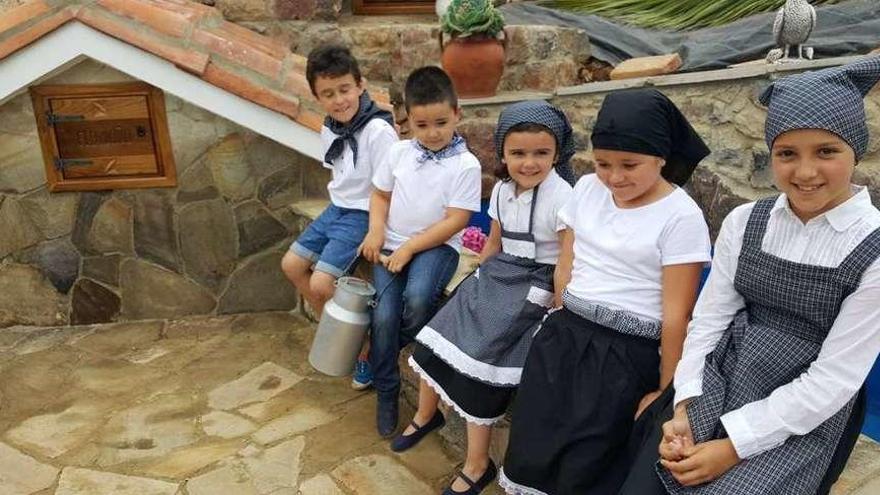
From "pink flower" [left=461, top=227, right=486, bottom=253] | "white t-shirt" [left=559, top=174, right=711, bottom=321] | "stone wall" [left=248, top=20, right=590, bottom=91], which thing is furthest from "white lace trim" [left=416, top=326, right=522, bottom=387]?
"stone wall" [left=248, top=20, right=590, bottom=91]

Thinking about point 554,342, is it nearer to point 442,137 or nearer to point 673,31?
point 442,137

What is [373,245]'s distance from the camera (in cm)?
280

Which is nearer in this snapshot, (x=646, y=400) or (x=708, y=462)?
(x=708, y=462)

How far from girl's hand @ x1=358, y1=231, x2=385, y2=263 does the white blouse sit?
1.59 m

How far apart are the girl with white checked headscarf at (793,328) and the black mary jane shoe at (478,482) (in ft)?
2.80

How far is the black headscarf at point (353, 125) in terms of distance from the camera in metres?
2.98

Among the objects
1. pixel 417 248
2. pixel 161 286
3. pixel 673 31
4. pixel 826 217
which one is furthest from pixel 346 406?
pixel 673 31

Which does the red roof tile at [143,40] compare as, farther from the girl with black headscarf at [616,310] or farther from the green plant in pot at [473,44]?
the girl with black headscarf at [616,310]

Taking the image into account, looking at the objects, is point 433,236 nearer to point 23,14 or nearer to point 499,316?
point 499,316

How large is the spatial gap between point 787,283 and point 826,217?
0.51 ft

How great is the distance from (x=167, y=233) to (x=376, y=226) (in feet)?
5.02

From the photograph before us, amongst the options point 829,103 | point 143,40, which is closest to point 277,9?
point 143,40

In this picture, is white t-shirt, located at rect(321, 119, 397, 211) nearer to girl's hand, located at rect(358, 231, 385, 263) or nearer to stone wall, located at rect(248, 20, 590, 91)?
girl's hand, located at rect(358, 231, 385, 263)

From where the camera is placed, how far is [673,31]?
4.56 m
